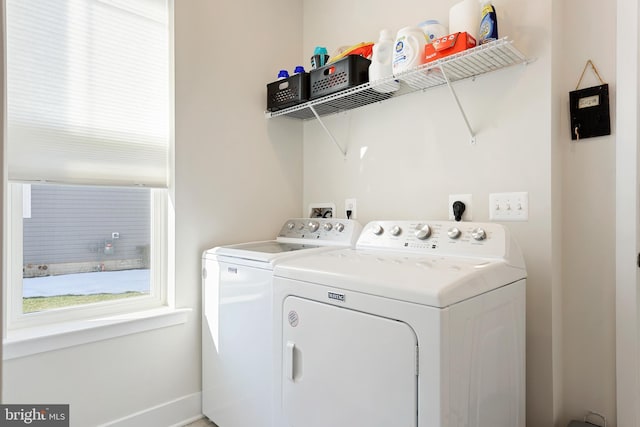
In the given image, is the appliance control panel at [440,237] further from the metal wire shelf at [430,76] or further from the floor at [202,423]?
the floor at [202,423]

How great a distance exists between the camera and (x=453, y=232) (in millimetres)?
1549

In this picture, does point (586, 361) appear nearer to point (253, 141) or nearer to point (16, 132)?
point (253, 141)

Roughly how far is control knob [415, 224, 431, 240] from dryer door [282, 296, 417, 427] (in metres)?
0.60

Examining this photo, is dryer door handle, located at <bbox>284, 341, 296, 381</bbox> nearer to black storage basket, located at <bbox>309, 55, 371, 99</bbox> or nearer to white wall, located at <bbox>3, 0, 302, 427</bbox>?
white wall, located at <bbox>3, 0, 302, 427</bbox>

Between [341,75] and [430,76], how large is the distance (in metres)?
0.45

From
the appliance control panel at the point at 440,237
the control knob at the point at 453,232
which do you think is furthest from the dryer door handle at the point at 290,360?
the control knob at the point at 453,232

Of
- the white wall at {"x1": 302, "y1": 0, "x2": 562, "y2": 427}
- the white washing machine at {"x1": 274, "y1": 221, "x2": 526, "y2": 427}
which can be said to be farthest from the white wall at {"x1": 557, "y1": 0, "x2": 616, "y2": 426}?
the white washing machine at {"x1": 274, "y1": 221, "x2": 526, "y2": 427}

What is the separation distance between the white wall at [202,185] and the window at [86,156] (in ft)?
0.43

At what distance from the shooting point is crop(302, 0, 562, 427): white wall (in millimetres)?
1538

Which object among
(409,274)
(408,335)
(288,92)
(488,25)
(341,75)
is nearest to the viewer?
(408,335)

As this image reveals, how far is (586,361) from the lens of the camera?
1.55 m

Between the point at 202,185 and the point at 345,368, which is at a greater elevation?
the point at 202,185

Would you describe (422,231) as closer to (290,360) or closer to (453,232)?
(453,232)

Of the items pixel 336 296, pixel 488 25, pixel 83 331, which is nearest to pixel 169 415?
pixel 83 331
